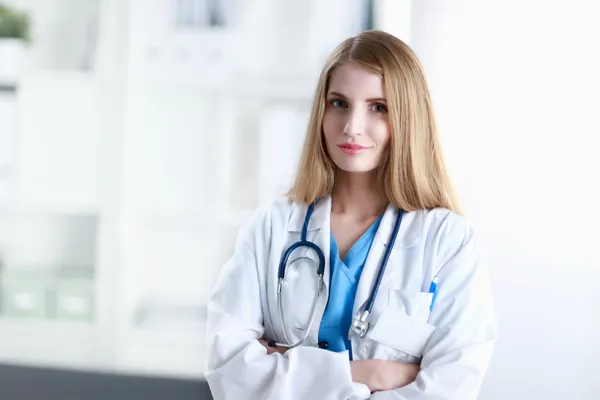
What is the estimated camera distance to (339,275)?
1.22 m

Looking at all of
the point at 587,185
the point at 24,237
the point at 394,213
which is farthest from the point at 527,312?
the point at 24,237

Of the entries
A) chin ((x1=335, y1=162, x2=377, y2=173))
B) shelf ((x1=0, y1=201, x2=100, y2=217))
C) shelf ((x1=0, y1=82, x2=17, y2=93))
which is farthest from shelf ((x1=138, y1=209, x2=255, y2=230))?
chin ((x1=335, y1=162, x2=377, y2=173))

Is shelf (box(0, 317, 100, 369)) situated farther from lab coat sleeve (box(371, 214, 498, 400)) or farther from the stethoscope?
lab coat sleeve (box(371, 214, 498, 400))

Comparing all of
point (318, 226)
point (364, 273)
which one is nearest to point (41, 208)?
point (318, 226)

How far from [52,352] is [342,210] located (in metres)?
1.38

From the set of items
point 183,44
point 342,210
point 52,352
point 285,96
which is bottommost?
point 52,352

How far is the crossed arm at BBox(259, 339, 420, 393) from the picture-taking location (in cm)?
114

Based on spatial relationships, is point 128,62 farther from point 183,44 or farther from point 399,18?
point 399,18

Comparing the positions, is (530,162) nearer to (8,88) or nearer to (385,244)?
(385,244)

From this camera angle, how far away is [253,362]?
116 centimetres

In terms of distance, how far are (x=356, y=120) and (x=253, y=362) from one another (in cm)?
46

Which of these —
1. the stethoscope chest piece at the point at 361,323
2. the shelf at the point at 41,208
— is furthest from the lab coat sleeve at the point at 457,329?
the shelf at the point at 41,208

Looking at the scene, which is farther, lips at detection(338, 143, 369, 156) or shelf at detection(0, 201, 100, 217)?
shelf at detection(0, 201, 100, 217)

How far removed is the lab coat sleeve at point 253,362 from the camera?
1134mm
